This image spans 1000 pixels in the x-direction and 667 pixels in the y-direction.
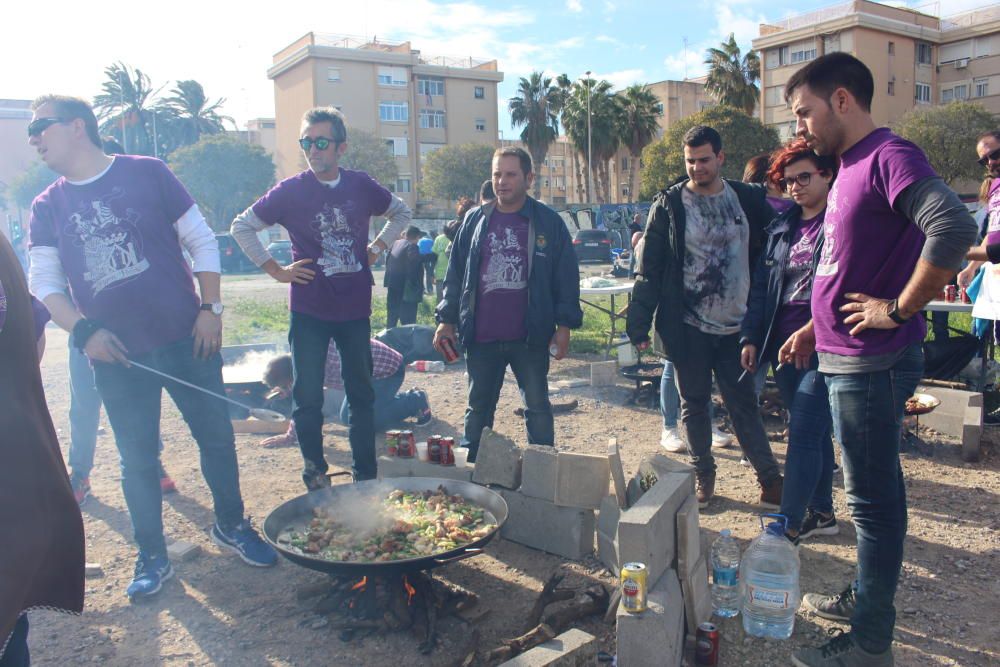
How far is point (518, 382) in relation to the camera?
450 cm

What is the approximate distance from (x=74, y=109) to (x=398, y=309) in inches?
295

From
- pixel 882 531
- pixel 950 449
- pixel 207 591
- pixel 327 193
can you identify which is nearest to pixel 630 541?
pixel 882 531

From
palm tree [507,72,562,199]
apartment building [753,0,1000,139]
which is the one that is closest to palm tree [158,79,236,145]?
palm tree [507,72,562,199]

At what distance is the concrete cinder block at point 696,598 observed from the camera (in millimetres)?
3045

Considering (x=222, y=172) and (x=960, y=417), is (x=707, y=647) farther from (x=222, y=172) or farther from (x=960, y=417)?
(x=222, y=172)

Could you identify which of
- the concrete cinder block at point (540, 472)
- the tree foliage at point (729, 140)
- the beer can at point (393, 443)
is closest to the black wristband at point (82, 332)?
the beer can at point (393, 443)

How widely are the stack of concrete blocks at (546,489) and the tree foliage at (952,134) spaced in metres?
38.4

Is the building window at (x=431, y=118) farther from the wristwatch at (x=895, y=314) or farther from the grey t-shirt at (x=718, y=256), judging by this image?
the wristwatch at (x=895, y=314)

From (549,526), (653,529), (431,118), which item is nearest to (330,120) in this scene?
(549,526)

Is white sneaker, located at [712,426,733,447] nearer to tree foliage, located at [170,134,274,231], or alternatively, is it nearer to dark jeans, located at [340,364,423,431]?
dark jeans, located at [340,364,423,431]

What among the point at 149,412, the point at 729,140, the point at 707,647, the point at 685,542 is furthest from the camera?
the point at 729,140

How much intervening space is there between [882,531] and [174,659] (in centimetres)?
283

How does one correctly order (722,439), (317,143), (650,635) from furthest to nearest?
1. (722,439)
2. (317,143)
3. (650,635)

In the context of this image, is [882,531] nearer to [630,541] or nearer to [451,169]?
[630,541]
